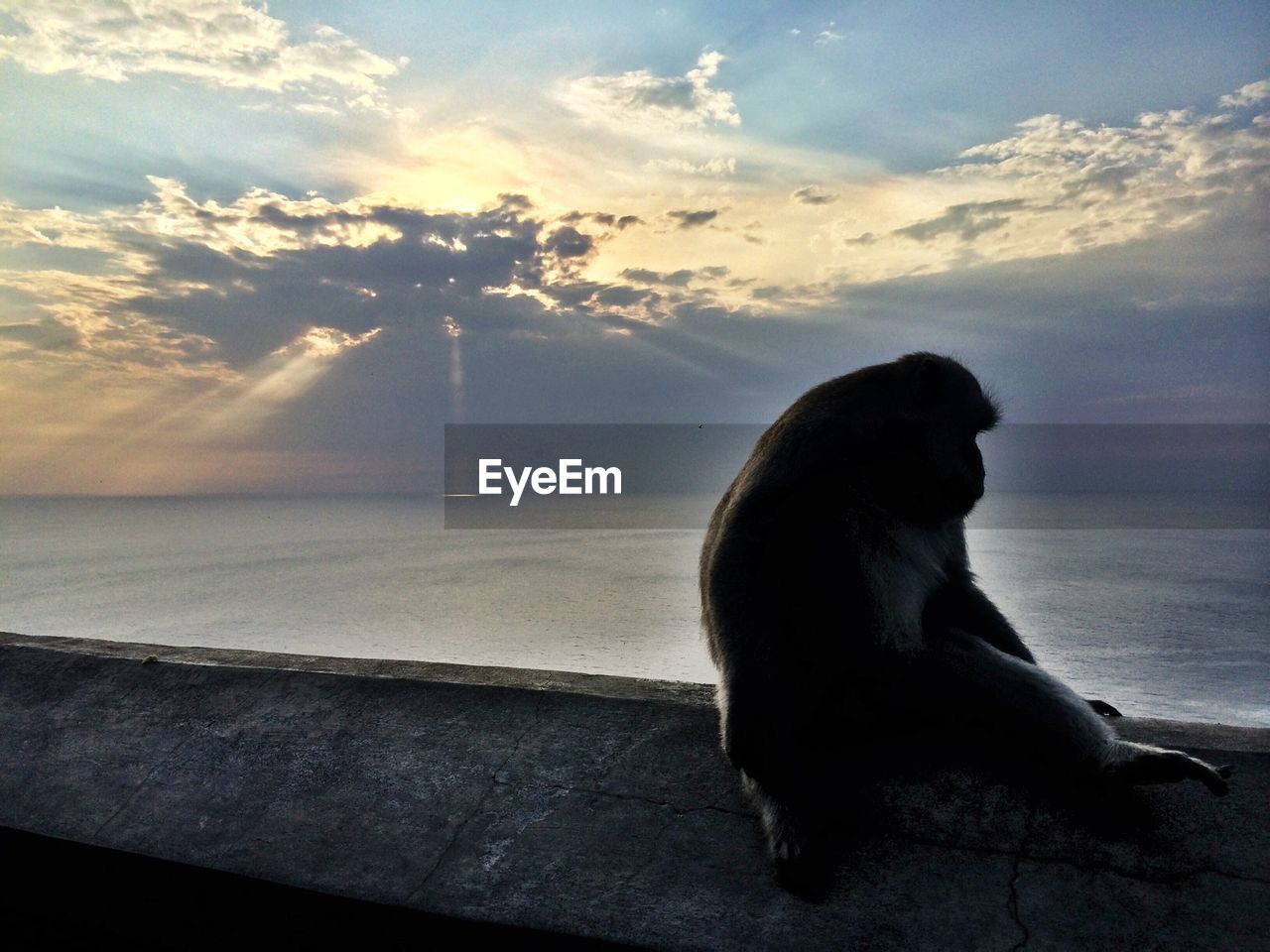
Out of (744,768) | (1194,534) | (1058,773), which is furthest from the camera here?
(1194,534)

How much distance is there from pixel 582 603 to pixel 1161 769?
728 inches

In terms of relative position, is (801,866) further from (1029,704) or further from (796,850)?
(1029,704)

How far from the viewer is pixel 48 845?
13.3ft

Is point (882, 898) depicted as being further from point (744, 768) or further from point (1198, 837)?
point (1198, 837)

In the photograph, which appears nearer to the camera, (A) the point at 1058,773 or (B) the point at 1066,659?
(A) the point at 1058,773

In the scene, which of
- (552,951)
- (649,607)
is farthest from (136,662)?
(649,607)

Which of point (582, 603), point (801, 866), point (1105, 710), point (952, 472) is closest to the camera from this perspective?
point (801, 866)

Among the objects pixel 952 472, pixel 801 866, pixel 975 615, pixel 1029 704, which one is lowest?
pixel 801 866

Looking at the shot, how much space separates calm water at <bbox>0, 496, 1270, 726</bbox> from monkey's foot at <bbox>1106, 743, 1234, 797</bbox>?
4.25 m

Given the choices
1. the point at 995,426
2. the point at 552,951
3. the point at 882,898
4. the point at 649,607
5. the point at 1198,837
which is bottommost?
the point at 649,607

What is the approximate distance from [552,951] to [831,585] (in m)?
1.55

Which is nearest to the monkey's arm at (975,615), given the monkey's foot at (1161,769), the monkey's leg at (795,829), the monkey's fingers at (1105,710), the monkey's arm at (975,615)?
the monkey's arm at (975,615)

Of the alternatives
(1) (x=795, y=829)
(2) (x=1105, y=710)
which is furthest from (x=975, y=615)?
(1) (x=795, y=829)

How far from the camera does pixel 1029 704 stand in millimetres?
3018
